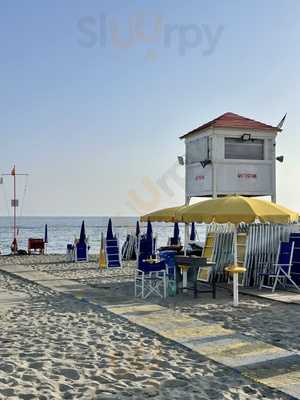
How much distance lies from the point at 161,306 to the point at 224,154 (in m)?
7.79

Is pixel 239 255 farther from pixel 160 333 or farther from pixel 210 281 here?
pixel 160 333

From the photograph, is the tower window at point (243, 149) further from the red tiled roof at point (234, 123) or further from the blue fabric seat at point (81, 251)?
the blue fabric seat at point (81, 251)

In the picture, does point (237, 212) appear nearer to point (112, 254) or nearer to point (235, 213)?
point (235, 213)

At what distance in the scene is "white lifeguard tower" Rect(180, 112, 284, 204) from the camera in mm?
15422

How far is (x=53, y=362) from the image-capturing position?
529 centimetres

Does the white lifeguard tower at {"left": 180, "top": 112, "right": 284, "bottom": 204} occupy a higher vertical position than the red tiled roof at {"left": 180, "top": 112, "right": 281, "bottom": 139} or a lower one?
lower

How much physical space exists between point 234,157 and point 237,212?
23.0ft

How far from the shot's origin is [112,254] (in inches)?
675

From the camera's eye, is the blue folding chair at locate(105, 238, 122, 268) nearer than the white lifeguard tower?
No

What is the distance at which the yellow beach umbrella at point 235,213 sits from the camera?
878cm

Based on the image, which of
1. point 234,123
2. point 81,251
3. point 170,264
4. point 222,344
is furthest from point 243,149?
point 222,344

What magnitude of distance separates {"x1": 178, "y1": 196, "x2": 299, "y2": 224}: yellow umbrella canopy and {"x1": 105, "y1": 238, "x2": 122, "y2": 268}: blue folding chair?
7.59 m

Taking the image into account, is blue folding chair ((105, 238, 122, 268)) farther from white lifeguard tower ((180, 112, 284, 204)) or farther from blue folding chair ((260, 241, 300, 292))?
blue folding chair ((260, 241, 300, 292))

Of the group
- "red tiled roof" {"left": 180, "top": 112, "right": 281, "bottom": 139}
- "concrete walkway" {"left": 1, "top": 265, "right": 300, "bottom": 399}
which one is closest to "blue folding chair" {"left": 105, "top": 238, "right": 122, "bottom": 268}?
"red tiled roof" {"left": 180, "top": 112, "right": 281, "bottom": 139}
